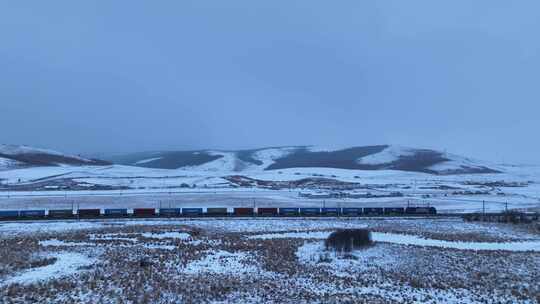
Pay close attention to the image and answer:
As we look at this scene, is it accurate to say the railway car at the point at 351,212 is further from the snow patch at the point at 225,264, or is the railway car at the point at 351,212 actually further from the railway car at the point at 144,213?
the snow patch at the point at 225,264

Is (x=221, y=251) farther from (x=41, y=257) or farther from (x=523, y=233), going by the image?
(x=523, y=233)

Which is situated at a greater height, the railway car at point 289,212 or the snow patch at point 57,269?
the railway car at point 289,212

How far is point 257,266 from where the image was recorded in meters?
21.8

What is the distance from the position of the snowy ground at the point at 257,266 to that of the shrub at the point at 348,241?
0.63m

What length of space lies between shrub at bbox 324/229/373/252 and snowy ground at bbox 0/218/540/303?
632mm

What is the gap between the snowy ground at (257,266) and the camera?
55.8ft

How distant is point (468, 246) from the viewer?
93.3 feet

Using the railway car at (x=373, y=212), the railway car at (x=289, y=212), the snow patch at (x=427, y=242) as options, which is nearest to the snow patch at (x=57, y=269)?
the snow patch at (x=427, y=242)

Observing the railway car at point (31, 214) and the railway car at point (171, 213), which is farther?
the railway car at point (171, 213)

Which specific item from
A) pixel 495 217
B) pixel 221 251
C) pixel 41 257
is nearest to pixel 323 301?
pixel 221 251

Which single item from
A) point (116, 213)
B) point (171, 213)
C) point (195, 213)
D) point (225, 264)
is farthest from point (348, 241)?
point (116, 213)

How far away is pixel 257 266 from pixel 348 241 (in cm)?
724

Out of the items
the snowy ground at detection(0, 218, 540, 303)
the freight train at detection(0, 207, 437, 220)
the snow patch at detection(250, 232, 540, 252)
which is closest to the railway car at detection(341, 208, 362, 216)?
the freight train at detection(0, 207, 437, 220)

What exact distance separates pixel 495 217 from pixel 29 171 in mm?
103493
